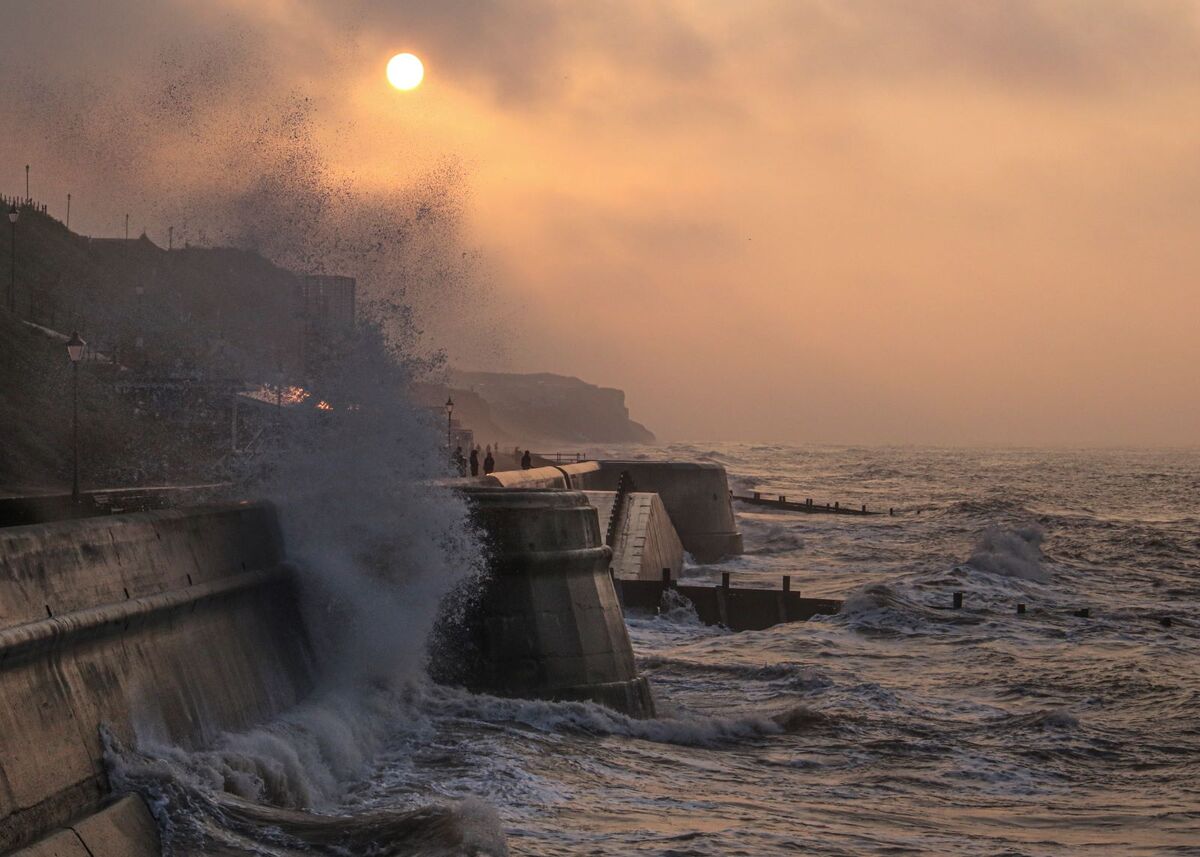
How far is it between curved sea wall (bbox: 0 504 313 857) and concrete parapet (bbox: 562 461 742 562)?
1326 inches

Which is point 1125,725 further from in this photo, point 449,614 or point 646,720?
point 449,614

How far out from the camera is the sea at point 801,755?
10359mm

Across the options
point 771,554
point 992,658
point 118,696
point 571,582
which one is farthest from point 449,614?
Answer: point 771,554

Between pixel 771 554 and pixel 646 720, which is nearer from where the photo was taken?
pixel 646 720

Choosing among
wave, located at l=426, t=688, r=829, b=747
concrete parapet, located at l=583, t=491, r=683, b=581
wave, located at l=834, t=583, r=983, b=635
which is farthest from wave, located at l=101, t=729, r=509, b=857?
concrete parapet, located at l=583, t=491, r=683, b=581

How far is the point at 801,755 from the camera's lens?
15.9m

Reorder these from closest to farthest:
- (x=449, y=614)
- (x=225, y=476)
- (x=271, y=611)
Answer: (x=271, y=611) → (x=449, y=614) → (x=225, y=476)

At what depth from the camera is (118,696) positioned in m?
9.01

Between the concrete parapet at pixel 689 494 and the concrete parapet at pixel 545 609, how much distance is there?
97.7ft

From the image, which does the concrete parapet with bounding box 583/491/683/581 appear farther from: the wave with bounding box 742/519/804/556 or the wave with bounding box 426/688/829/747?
the wave with bounding box 426/688/829/747

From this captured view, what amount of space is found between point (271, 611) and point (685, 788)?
154 inches

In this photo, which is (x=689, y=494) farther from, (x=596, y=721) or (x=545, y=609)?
(x=596, y=721)

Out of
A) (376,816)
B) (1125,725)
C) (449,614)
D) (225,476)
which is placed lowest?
(1125,725)

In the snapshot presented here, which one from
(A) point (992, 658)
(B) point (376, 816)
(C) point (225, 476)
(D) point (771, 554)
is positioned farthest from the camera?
(D) point (771, 554)
